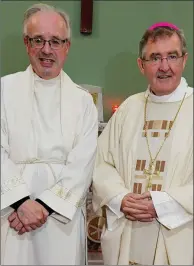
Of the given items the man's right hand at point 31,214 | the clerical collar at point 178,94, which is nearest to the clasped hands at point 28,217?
the man's right hand at point 31,214

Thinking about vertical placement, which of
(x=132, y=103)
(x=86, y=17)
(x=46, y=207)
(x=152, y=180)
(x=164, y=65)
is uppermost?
(x=86, y=17)

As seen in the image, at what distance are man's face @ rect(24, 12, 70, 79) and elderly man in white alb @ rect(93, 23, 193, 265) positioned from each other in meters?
0.37

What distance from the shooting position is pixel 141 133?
1.86 meters

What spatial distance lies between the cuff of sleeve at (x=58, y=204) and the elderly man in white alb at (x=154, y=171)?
0.16 meters

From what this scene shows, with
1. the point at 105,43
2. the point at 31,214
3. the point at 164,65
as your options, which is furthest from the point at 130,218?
the point at 105,43

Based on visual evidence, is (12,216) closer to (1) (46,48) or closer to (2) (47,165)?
(2) (47,165)

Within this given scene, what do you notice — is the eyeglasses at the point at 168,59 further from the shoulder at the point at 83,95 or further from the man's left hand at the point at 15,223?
the man's left hand at the point at 15,223

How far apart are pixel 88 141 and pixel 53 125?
0.18 meters

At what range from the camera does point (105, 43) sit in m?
2.27

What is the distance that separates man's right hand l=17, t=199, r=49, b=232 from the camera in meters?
1.69

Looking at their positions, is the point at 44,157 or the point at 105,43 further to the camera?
the point at 105,43

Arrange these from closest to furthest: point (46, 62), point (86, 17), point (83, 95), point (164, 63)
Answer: point (164, 63) < point (46, 62) < point (83, 95) < point (86, 17)

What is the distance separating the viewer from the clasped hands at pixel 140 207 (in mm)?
1690

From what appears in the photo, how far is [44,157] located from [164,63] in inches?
26.9
